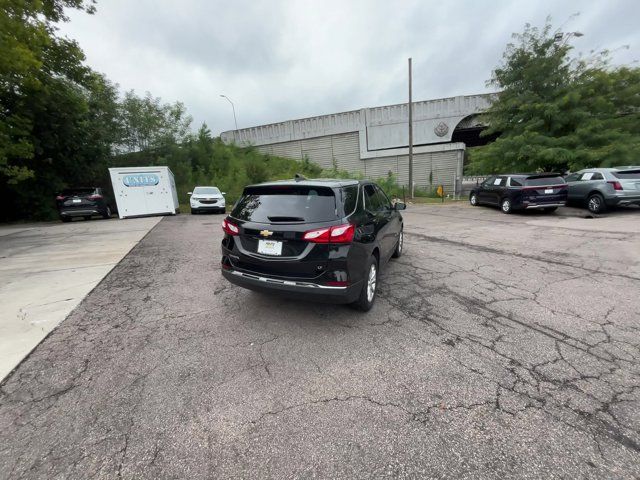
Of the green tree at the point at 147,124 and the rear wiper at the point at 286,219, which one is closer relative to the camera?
the rear wiper at the point at 286,219

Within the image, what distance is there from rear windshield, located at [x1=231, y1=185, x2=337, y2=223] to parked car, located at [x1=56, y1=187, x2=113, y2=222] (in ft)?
46.2

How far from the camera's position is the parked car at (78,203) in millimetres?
13609

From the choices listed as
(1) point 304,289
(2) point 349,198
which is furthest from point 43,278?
(2) point 349,198

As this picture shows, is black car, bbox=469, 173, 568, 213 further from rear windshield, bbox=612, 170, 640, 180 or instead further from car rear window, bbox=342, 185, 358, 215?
car rear window, bbox=342, 185, 358, 215

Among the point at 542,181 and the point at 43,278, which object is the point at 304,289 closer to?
the point at 43,278

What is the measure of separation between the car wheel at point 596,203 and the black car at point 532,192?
888 millimetres

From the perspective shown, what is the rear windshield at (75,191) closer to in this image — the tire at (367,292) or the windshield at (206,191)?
the windshield at (206,191)

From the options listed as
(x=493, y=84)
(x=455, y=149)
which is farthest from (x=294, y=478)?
(x=455, y=149)

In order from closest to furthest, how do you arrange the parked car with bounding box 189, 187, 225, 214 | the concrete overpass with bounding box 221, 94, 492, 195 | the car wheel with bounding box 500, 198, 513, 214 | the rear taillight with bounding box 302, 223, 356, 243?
the rear taillight with bounding box 302, 223, 356, 243, the car wheel with bounding box 500, 198, 513, 214, the parked car with bounding box 189, 187, 225, 214, the concrete overpass with bounding box 221, 94, 492, 195

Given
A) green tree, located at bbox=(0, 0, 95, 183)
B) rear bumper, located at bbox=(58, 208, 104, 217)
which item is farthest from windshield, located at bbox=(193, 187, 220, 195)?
green tree, located at bbox=(0, 0, 95, 183)

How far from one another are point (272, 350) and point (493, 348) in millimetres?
2192

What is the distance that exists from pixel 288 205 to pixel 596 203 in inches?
510

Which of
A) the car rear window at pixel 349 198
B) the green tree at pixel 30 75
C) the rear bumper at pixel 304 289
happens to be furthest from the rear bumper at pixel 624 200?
the green tree at pixel 30 75

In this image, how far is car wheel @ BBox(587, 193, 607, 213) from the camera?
10.8m
